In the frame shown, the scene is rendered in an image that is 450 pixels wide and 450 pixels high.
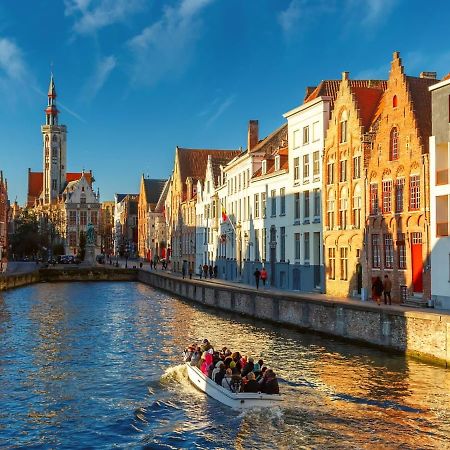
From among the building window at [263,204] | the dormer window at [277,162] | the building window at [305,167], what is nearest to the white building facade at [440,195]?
the building window at [305,167]

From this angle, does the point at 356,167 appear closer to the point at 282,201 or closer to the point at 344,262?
the point at 344,262

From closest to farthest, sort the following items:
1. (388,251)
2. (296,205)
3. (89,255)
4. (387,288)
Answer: (387,288)
(388,251)
(296,205)
(89,255)

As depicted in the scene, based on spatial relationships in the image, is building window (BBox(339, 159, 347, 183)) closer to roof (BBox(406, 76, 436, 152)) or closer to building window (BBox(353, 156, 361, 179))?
building window (BBox(353, 156, 361, 179))

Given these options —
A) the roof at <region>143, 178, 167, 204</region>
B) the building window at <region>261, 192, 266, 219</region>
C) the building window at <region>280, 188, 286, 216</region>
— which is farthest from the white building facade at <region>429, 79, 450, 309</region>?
the roof at <region>143, 178, 167, 204</region>

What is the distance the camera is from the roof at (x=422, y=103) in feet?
135

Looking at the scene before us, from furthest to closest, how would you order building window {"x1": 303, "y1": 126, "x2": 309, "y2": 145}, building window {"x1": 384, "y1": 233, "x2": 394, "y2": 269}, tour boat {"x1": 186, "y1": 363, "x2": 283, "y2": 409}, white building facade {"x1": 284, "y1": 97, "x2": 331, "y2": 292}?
1. building window {"x1": 303, "y1": 126, "x2": 309, "y2": 145}
2. white building facade {"x1": 284, "y1": 97, "x2": 331, "y2": 292}
3. building window {"x1": 384, "y1": 233, "x2": 394, "y2": 269}
4. tour boat {"x1": 186, "y1": 363, "x2": 283, "y2": 409}

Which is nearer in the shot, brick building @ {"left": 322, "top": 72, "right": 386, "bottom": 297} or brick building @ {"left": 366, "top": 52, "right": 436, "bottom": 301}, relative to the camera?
brick building @ {"left": 366, "top": 52, "right": 436, "bottom": 301}

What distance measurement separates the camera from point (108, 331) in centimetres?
4656

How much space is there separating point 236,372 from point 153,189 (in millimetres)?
145854

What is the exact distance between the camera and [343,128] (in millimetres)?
49438

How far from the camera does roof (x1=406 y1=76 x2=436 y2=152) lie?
41.0 metres

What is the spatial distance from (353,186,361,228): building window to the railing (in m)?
9.25

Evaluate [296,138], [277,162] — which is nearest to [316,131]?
[296,138]

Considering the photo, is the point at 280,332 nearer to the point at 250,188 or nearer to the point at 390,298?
the point at 390,298
